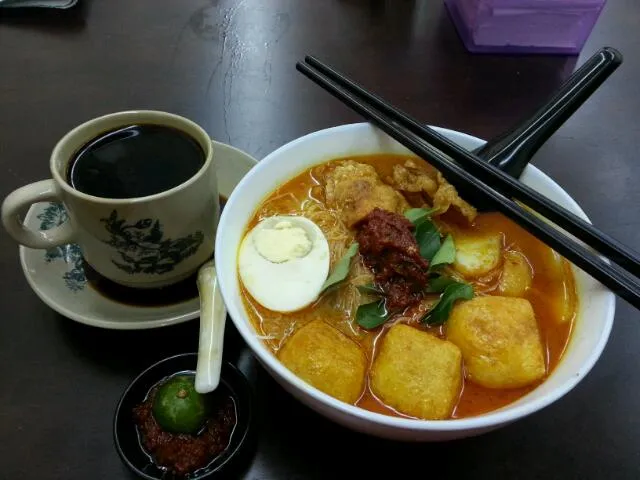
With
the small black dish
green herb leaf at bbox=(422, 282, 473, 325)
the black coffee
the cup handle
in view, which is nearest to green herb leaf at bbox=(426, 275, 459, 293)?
green herb leaf at bbox=(422, 282, 473, 325)

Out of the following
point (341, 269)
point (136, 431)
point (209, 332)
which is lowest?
point (136, 431)

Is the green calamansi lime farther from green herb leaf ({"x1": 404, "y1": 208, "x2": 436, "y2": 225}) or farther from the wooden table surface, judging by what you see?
green herb leaf ({"x1": 404, "y1": 208, "x2": 436, "y2": 225})

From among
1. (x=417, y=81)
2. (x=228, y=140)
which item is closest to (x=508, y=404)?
(x=228, y=140)

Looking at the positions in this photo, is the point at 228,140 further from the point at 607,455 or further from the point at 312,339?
the point at 607,455

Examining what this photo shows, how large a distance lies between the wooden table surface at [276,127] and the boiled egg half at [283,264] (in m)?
0.21

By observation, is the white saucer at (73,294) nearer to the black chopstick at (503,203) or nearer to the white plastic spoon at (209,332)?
the white plastic spoon at (209,332)

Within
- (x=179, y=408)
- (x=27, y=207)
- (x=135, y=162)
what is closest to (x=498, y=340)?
(x=179, y=408)

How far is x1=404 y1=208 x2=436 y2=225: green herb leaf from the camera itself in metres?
1.28

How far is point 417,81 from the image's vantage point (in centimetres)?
218

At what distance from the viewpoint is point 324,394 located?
93 centimetres

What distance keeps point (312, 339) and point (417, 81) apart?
1.41 meters

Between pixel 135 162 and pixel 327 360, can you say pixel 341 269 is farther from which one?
pixel 135 162

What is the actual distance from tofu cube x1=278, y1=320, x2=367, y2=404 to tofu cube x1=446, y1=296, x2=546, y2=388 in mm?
213

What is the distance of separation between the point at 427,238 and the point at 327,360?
0.38m
